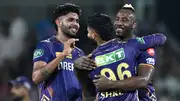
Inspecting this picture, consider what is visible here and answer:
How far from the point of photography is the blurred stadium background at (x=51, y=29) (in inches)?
469

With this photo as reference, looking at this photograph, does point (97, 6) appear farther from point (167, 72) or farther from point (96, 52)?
point (96, 52)

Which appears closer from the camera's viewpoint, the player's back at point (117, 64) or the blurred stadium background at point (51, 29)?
the player's back at point (117, 64)

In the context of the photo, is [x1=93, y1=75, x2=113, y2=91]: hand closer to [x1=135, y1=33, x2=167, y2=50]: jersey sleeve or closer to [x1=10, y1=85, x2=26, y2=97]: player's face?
[x1=135, y1=33, x2=167, y2=50]: jersey sleeve

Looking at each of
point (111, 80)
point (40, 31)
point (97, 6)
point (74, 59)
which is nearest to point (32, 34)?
point (40, 31)

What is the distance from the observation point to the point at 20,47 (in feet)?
40.0

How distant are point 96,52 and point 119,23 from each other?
385mm

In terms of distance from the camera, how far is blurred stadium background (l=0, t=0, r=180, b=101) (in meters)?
11.9

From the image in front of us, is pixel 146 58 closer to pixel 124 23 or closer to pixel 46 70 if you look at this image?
pixel 124 23

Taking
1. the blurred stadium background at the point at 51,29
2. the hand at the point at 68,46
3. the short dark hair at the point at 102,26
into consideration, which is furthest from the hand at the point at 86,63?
the blurred stadium background at the point at 51,29

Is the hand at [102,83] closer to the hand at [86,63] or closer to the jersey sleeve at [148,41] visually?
the hand at [86,63]

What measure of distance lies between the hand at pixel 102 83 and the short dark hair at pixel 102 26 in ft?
1.75

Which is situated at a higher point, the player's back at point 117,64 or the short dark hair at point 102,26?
the short dark hair at point 102,26

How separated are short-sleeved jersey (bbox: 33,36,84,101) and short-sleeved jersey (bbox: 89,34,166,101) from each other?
1.70 feet

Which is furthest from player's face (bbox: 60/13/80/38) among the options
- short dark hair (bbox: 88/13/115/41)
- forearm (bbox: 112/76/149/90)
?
forearm (bbox: 112/76/149/90)
